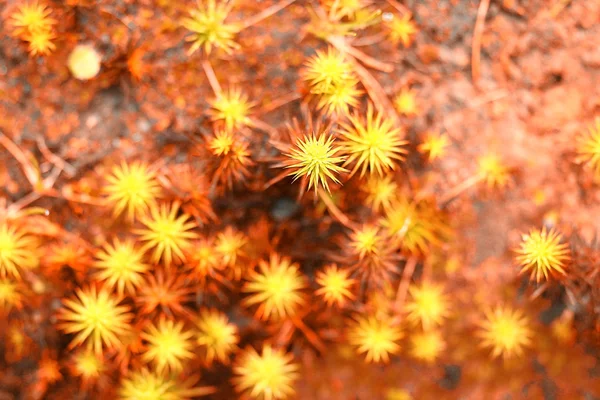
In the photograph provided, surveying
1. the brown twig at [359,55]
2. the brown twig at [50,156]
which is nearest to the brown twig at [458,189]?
the brown twig at [359,55]

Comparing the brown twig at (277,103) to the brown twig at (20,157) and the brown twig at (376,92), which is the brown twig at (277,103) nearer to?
the brown twig at (376,92)

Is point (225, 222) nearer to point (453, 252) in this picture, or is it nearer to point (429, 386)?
point (453, 252)

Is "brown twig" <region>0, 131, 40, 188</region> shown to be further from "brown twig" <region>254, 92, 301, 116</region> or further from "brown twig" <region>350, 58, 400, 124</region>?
"brown twig" <region>350, 58, 400, 124</region>

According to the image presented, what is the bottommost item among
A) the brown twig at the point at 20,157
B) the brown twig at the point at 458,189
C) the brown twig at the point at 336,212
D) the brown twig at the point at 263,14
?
the brown twig at the point at 336,212

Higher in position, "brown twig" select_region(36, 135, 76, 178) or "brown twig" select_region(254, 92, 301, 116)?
"brown twig" select_region(254, 92, 301, 116)

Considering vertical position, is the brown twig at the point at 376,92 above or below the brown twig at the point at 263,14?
below

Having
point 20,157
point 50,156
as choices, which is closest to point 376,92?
point 50,156

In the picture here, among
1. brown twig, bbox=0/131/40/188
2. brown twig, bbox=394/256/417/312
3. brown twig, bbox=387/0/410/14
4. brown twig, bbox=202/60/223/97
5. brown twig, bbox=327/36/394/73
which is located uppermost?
brown twig, bbox=387/0/410/14

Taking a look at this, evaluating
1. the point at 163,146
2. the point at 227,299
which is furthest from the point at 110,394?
the point at 163,146

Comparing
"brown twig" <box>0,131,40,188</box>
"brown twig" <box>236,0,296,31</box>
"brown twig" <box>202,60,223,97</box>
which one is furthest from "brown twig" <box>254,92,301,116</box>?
"brown twig" <box>0,131,40,188</box>
